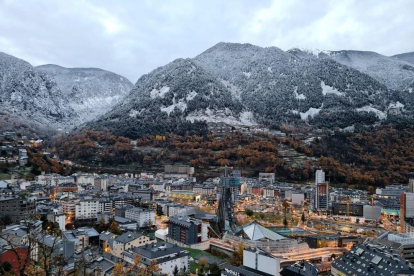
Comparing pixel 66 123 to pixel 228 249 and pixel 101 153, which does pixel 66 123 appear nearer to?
pixel 101 153

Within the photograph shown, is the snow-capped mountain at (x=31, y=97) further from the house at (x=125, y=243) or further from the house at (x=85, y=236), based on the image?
the house at (x=125, y=243)

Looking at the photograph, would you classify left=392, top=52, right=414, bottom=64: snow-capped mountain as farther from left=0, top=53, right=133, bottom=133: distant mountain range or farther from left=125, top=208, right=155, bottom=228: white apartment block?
left=125, top=208, right=155, bottom=228: white apartment block

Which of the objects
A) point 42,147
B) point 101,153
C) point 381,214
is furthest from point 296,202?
point 42,147

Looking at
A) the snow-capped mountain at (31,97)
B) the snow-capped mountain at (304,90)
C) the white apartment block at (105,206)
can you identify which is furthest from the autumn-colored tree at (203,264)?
the snow-capped mountain at (31,97)

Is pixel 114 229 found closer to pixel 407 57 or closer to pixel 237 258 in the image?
pixel 237 258

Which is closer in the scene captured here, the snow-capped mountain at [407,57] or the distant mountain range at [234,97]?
the distant mountain range at [234,97]

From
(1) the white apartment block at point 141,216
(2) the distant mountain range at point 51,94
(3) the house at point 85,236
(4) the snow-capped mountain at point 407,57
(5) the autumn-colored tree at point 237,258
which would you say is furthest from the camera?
(4) the snow-capped mountain at point 407,57

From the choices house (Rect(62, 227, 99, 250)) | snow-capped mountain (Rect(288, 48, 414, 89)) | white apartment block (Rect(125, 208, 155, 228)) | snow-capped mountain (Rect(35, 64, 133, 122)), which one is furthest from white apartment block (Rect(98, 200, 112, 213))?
snow-capped mountain (Rect(288, 48, 414, 89))
